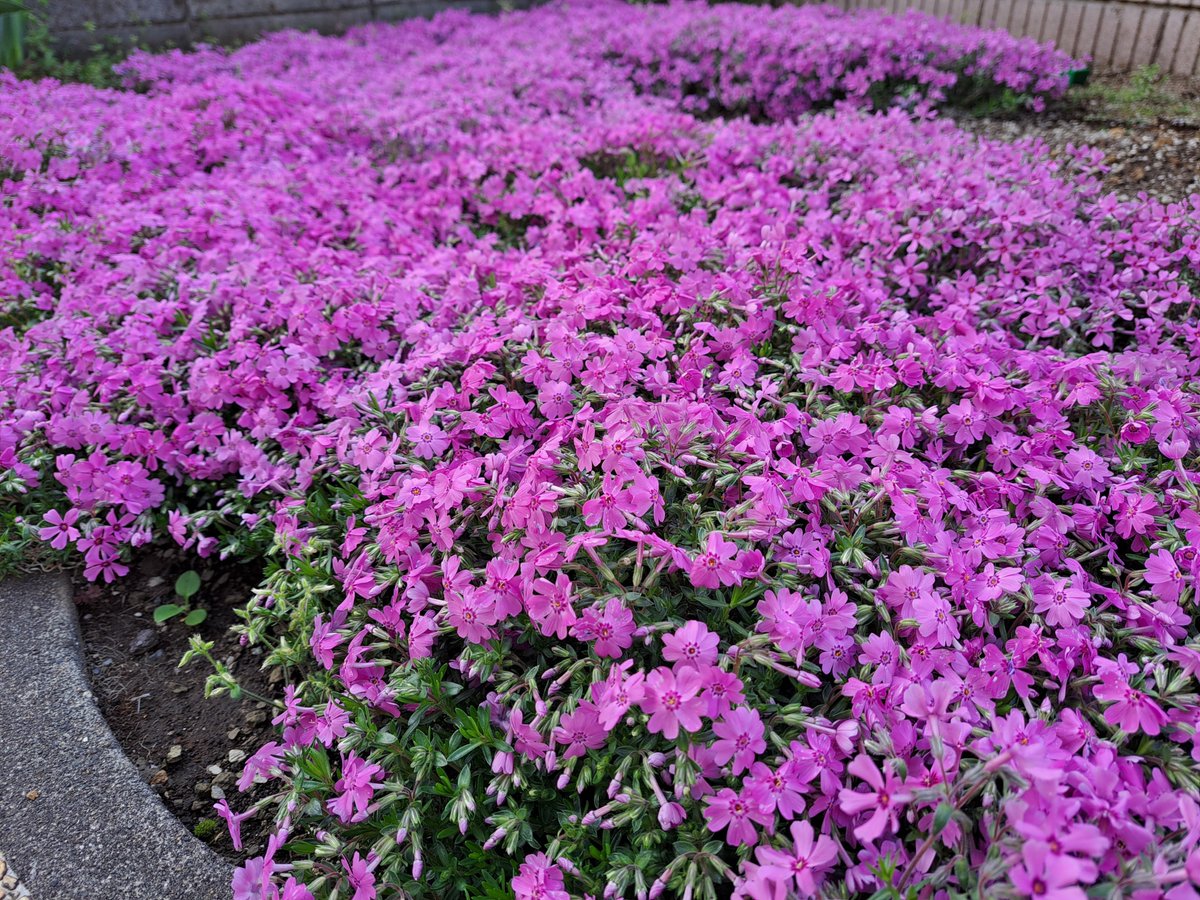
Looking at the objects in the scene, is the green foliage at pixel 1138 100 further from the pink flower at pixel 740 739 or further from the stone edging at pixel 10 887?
the stone edging at pixel 10 887

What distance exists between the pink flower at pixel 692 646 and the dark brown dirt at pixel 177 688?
3.97 ft

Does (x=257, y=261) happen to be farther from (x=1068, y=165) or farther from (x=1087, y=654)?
(x=1068, y=165)

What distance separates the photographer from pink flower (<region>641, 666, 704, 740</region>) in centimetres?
144

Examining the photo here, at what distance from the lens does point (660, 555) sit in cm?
169

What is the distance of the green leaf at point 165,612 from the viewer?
8.54 feet

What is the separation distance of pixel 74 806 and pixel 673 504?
1.60 m

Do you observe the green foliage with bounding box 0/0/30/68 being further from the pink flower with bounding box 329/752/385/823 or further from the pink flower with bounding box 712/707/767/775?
the pink flower with bounding box 712/707/767/775

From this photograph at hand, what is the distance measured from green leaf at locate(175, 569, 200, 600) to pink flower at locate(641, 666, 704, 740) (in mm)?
1859

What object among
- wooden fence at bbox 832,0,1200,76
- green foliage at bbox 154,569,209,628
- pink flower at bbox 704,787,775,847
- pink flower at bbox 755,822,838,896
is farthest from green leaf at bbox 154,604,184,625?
wooden fence at bbox 832,0,1200,76

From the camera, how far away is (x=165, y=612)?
8.58 ft

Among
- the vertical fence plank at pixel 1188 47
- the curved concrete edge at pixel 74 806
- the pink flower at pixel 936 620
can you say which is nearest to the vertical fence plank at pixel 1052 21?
the vertical fence plank at pixel 1188 47

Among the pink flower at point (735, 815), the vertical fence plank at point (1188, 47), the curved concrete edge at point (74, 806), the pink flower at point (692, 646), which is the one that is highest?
→ the vertical fence plank at point (1188, 47)

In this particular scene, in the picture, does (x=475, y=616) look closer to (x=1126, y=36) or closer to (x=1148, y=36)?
(x=1148, y=36)

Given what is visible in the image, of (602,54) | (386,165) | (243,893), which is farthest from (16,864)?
(602,54)
